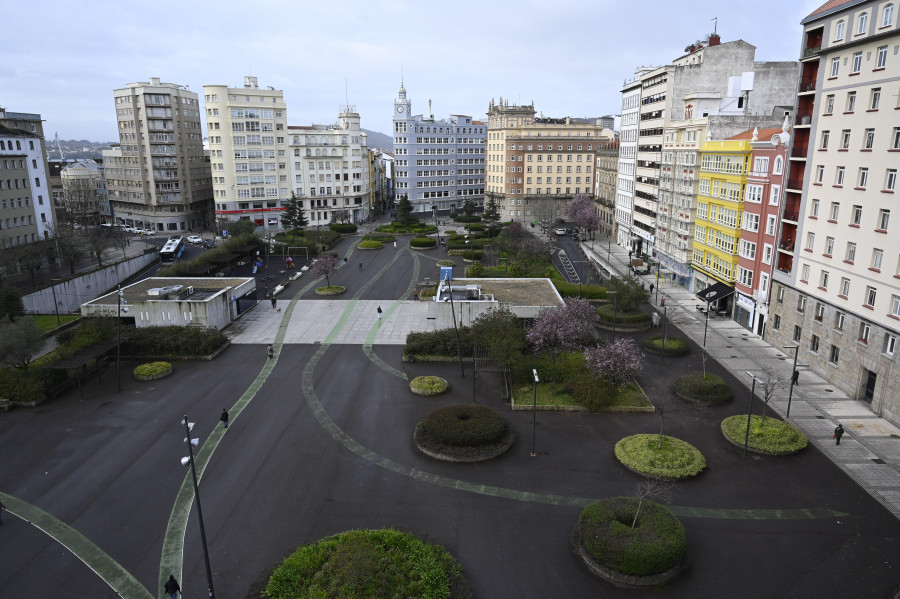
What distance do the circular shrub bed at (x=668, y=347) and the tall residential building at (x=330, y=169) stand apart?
8274 centimetres

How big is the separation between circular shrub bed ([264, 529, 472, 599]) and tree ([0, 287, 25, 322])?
4062 cm

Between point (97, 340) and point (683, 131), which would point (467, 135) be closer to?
point (683, 131)

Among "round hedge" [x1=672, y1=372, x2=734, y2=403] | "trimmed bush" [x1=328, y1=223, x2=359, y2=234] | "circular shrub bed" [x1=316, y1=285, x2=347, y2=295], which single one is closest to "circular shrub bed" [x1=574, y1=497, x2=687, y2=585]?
"round hedge" [x1=672, y1=372, x2=734, y2=403]

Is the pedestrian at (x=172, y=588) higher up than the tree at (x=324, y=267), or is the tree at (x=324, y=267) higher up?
the tree at (x=324, y=267)

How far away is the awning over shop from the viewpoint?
54.3 meters

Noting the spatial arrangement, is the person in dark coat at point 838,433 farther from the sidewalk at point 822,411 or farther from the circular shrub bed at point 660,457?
the circular shrub bed at point 660,457

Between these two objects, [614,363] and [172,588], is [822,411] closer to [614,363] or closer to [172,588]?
[614,363]

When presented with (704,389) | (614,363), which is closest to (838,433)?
(704,389)

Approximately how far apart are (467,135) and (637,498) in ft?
418

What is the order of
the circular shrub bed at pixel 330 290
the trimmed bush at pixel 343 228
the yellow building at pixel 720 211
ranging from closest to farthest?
the yellow building at pixel 720 211 → the circular shrub bed at pixel 330 290 → the trimmed bush at pixel 343 228

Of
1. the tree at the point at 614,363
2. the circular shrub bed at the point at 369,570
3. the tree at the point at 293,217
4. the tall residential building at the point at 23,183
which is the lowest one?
the circular shrub bed at the point at 369,570

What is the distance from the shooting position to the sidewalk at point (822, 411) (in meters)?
28.4

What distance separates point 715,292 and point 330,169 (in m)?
83.4

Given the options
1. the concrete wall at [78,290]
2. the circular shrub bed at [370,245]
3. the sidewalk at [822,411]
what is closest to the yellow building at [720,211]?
the sidewalk at [822,411]
